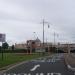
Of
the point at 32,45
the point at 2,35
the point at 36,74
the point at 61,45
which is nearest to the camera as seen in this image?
the point at 36,74

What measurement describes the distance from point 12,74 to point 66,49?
173858 mm

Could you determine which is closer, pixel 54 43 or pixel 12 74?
pixel 12 74

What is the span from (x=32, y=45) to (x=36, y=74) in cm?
15682

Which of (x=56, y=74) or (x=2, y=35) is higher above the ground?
(x=2, y=35)

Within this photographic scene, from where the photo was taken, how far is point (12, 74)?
21.4 m

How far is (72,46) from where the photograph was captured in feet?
636

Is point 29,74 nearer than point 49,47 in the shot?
Yes

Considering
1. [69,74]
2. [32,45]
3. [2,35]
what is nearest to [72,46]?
[32,45]

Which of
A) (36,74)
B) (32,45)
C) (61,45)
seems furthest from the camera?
(61,45)

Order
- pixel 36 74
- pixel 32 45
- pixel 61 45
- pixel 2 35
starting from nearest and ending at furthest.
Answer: pixel 36 74 < pixel 2 35 < pixel 32 45 < pixel 61 45

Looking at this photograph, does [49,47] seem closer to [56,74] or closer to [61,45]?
[61,45]

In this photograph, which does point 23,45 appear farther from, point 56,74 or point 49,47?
point 56,74

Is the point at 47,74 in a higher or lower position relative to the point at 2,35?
lower

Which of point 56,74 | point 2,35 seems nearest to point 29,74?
point 56,74
